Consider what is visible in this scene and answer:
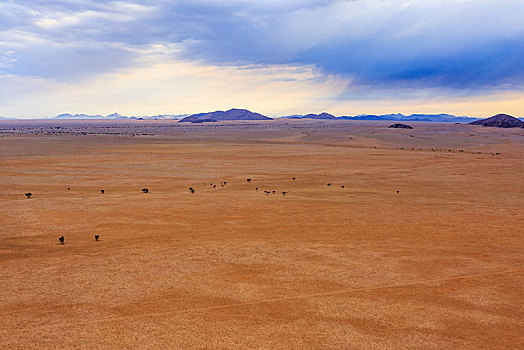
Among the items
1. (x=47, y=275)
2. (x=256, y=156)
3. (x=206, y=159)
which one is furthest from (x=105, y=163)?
Answer: (x=47, y=275)

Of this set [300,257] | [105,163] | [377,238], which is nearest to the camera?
[300,257]

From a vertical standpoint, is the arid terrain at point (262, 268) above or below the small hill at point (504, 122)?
below

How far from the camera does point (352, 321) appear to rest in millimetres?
12117

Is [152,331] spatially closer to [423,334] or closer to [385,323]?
[385,323]

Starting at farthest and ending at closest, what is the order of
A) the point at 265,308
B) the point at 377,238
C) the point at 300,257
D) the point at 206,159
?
1. the point at 206,159
2. the point at 377,238
3. the point at 300,257
4. the point at 265,308

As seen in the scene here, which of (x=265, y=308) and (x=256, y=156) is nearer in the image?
(x=265, y=308)

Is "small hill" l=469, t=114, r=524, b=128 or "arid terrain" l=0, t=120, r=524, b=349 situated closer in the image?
"arid terrain" l=0, t=120, r=524, b=349

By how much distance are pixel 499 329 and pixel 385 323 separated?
3.05m

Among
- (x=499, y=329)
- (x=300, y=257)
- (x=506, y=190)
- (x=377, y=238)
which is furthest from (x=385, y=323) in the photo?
(x=506, y=190)

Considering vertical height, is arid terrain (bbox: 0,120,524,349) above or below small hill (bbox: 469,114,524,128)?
below

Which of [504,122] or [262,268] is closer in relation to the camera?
[262,268]

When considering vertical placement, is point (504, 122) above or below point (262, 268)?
above

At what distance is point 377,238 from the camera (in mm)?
20312

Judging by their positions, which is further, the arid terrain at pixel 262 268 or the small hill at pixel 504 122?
the small hill at pixel 504 122
